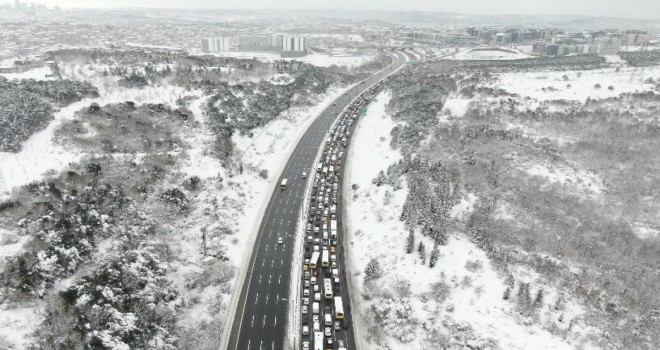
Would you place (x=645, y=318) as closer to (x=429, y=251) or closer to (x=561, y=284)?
(x=561, y=284)

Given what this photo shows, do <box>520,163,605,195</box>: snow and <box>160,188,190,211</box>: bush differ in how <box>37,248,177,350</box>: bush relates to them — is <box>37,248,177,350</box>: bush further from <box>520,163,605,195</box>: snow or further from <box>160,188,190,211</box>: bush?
<box>520,163,605,195</box>: snow

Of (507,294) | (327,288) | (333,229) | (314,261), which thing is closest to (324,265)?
(314,261)

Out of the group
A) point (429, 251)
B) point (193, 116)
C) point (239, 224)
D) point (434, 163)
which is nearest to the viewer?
point (429, 251)

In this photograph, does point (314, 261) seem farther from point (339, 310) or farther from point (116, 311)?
point (116, 311)

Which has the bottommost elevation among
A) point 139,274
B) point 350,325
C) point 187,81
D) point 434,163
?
point 350,325

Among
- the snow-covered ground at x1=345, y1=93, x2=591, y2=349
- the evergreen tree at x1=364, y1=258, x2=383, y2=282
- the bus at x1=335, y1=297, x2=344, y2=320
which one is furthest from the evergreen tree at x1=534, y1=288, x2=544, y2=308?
the bus at x1=335, y1=297, x2=344, y2=320

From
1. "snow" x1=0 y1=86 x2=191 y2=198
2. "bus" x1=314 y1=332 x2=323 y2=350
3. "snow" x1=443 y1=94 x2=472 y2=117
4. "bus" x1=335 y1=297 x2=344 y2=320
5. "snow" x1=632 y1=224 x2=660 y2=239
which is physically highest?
"snow" x1=443 y1=94 x2=472 y2=117

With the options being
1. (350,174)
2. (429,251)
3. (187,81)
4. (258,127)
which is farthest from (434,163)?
(187,81)
